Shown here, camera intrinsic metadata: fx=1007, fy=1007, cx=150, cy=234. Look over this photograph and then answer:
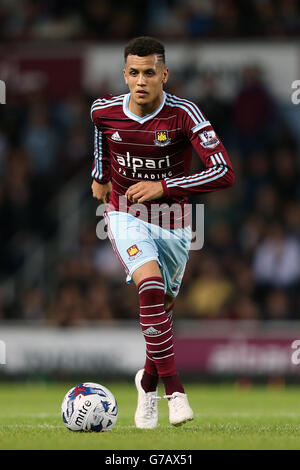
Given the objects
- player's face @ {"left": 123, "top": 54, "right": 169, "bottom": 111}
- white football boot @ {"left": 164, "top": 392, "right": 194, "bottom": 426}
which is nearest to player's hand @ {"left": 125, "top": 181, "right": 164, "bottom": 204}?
player's face @ {"left": 123, "top": 54, "right": 169, "bottom": 111}

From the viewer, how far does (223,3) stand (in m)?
16.2

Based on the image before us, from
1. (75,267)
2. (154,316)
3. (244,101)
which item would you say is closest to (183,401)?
(154,316)

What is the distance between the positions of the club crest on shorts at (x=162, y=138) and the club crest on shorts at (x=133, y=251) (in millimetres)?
767

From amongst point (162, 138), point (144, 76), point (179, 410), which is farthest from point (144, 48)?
point (179, 410)

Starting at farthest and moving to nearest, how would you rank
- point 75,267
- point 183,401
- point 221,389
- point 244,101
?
point 244,101 < point 75,267 < point 221,389 < point 183,401

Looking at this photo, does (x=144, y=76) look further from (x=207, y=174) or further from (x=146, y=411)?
(x=146, y=411)

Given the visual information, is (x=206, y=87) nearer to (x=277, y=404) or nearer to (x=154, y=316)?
(x=277, y=404)

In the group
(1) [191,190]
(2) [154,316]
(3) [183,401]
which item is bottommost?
(3) [183,401]

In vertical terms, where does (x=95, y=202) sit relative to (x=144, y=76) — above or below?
below

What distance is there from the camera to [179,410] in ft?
21.8

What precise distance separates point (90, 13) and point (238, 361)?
21.7 feet

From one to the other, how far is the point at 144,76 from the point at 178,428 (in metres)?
2.44

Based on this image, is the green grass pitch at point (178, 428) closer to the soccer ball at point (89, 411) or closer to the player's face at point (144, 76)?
the soccer ball at point (89, 411)

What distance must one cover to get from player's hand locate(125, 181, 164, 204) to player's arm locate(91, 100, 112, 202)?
900 mm
